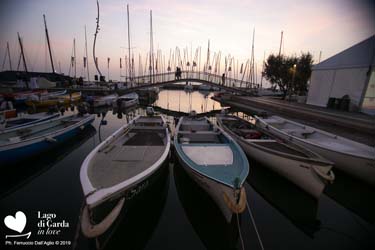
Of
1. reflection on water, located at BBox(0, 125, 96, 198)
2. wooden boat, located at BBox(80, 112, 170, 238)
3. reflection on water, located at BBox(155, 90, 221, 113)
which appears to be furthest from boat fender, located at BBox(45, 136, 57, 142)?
reflection on water, located at BBox(155, 90, 221, 113)

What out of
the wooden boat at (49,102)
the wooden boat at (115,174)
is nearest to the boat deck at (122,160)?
the wooden boat at (115,174)

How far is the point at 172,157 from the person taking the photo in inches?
350

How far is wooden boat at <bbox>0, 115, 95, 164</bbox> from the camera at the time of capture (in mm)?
6727

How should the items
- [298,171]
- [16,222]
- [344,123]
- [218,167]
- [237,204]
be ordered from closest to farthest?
[237,204], [16,222], [218,167], [298,171], [344,123]

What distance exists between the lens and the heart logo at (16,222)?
430 cm

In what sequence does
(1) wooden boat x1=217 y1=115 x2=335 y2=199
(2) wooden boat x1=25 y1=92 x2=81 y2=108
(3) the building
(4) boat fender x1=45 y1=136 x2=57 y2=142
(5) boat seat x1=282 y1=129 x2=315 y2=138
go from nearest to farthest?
(1) wooden boat x1=217 y1=115 x2=335 y2=199, (4) boat fender x1=45 y1=136 x2=57 y2=142, (5) boat seat x1=282 y1=129 x2=315 y2=138, (3) the building, (2) wooden boat x1=25 y1=92 x2=81 y2=108

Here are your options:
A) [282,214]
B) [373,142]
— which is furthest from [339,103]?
[282,214]

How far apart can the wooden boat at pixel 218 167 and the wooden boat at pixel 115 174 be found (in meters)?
0.99

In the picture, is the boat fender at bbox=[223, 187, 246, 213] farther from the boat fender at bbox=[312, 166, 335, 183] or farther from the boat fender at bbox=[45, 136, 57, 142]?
the boat fender at bbox=[45, 136, 57, 142]

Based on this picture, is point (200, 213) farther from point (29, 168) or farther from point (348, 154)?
point (29, 168)

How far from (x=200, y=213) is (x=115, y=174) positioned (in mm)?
2726

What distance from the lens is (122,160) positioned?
5.36 metres

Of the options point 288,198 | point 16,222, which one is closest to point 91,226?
point 16,222

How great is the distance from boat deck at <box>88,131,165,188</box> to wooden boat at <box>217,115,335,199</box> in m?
4.12
